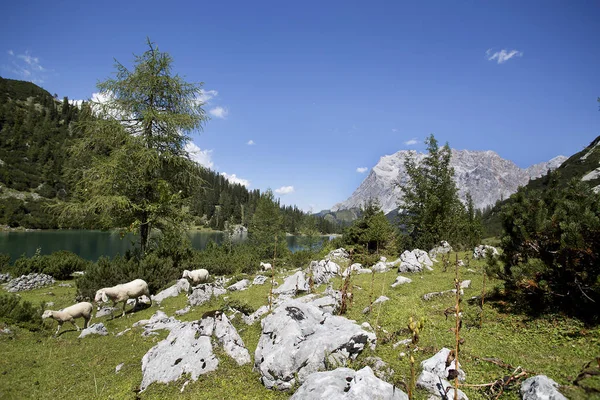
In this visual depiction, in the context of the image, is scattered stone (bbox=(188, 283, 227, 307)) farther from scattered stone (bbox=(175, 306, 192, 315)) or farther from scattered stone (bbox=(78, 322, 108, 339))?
scattered stone (bbox=(78, 322, 108, 339))

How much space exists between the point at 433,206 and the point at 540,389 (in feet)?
92.1

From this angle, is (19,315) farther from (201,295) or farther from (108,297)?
(201,295)

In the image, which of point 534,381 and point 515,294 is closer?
point 534,381

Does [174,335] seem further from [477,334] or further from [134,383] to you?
[477,334]

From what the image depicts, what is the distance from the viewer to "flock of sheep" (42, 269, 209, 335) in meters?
11.4

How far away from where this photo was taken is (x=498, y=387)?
15.9 feet

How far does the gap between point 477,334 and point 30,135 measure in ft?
712

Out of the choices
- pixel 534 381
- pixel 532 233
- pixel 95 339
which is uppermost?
pixel 532 233

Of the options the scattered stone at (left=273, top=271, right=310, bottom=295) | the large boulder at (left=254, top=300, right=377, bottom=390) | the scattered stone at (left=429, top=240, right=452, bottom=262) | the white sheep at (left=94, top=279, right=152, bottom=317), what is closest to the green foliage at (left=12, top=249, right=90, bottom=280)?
the white sheep at (left=94, top=279, right=152, bottom=317)

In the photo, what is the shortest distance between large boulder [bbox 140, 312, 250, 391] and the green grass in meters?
0.23

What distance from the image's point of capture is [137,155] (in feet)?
57.4

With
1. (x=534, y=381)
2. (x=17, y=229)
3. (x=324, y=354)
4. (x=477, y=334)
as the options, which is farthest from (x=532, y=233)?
(x=17, y=229)

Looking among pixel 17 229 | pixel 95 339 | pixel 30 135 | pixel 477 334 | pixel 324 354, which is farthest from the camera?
pixel 30 135

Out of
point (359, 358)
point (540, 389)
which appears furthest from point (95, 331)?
point (540, 389)
